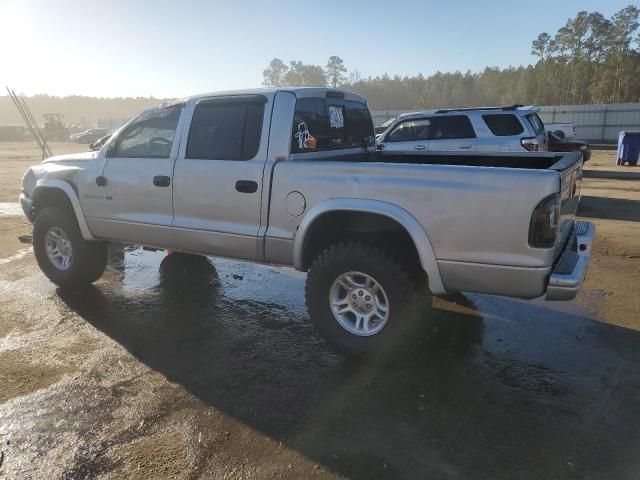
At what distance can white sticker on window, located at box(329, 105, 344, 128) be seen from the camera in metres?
4.54

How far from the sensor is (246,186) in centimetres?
403

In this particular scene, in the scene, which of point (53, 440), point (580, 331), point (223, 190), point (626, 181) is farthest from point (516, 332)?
point (626, 181)

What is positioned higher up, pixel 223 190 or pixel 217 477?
pixel 223 190

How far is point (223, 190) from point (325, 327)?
141 centimetres

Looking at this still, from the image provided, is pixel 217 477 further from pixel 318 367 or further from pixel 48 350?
pixel 48 350

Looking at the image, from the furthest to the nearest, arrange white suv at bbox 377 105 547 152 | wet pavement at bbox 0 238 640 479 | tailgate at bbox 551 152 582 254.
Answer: white suv at bbox 377 105 547 152 → tailgate at bbox 551 152 582 254 → wet pavement at bbox 0 238 640 479

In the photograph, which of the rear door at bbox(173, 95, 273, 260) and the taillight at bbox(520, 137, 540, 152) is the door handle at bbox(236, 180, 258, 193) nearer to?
the rear door at bbox(173, 95, 273, 260)

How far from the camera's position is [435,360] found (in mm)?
3816

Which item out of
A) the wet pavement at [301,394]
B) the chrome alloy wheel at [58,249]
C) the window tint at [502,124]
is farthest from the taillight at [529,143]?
the chrome alloy wheel at [58,249]

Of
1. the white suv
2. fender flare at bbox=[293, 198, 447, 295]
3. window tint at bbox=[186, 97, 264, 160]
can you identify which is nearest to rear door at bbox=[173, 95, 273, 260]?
window tint at bbox=[186, 97, 264, 160]

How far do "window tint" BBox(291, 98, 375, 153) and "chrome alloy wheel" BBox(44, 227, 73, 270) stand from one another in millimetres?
3029

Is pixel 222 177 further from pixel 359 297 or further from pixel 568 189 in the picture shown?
pixel 568 189

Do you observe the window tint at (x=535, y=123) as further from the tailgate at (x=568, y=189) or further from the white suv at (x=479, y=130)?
the tailgate at (x=568, y=189)

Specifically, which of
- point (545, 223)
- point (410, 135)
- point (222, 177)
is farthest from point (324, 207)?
point (410, 135)
